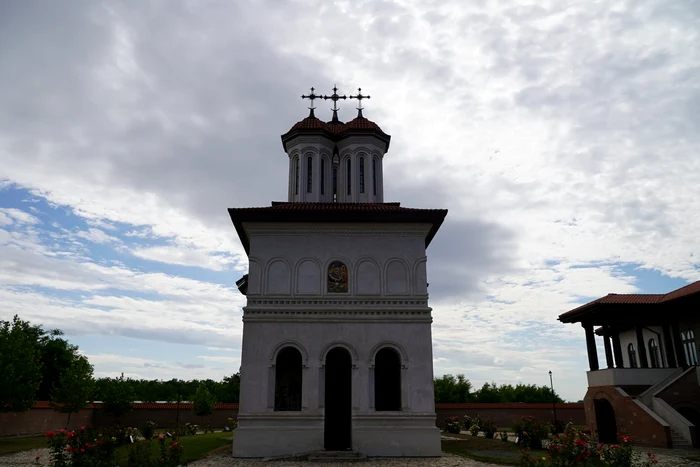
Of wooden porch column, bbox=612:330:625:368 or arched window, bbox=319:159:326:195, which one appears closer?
wooden porch column, bbox=612:330:625:368

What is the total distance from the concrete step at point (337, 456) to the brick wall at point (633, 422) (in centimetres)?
1038

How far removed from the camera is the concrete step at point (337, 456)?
47.5 ft

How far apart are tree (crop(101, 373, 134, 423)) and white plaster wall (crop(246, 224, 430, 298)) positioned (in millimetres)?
15505

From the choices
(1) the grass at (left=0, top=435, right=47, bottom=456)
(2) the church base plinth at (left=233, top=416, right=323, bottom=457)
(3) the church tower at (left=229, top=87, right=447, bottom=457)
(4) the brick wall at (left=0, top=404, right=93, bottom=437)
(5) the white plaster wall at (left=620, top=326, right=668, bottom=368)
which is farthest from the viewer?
(5) the white plaster wall at (left=620, top=326, right=668, bottom=368)

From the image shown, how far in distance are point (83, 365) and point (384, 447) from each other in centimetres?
1770

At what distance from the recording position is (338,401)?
52.9 feet

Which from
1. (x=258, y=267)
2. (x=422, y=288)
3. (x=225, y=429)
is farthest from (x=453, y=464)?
(x=225, y=429)

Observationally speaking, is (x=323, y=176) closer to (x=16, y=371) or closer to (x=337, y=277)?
(x=337, y=277)

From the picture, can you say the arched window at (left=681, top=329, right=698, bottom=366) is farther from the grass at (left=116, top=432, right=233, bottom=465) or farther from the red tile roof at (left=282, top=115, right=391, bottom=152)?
the grass at (left=116, top=432, right=233, bottom=465)

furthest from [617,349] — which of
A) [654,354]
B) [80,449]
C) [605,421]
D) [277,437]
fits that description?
[80,449]

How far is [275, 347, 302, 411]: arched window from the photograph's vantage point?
52.6 feet

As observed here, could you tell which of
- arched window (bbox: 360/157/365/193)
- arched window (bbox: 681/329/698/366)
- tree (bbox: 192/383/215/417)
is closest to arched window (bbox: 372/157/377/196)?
arched window (bbox: 360/157/365/193)

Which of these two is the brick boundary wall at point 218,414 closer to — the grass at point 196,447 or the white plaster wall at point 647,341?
the white plaster wall at point 647,341

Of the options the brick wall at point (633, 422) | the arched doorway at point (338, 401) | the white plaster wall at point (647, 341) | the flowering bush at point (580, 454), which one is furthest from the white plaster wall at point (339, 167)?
the white plaster wall at point (647, 341)
